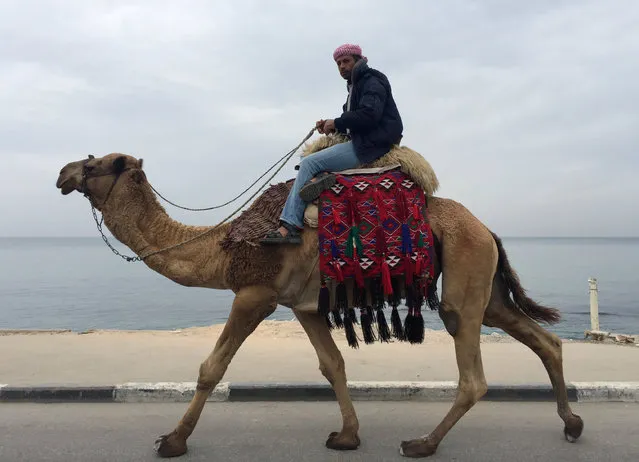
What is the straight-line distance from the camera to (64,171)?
14.9 ft

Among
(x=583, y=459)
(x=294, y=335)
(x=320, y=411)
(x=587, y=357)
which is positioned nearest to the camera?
(x=583, y=459)

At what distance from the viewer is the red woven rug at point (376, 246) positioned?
165 inches

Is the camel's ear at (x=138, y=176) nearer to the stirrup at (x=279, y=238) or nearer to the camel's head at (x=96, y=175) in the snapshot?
the camel's head at (x=96, y=175)

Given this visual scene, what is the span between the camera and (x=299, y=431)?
15.7 ft

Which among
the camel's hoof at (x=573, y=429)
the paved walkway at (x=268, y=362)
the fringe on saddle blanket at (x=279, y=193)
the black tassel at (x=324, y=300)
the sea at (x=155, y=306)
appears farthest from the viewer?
the sea at (x=155, y=306)

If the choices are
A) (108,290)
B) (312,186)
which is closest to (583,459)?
(312,186)

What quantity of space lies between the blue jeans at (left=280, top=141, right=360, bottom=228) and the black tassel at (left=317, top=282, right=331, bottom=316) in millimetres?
514

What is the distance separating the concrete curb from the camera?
5773mm

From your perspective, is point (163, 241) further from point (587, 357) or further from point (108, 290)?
point (108, 290)

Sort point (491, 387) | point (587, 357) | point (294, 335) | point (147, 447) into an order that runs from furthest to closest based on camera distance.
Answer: point (294, 335), point (587, 357), point (491, 387), point (147, 447)

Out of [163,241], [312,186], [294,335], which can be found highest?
[312,186]

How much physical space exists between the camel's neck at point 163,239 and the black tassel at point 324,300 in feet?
2.60

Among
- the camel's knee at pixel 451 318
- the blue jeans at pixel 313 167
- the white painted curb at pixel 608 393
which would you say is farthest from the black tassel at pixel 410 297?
the white painted curb at pixel 608 393

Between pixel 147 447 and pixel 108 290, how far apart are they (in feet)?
126
